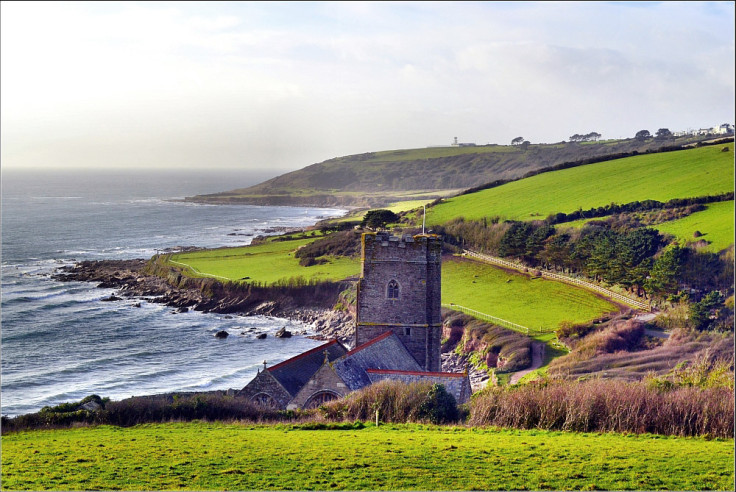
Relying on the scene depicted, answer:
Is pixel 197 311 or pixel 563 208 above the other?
pixel 563 208

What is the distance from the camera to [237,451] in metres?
16.8

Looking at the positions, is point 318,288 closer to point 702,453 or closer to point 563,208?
point 563,208

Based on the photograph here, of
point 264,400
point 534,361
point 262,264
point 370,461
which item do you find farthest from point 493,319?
point 262,264

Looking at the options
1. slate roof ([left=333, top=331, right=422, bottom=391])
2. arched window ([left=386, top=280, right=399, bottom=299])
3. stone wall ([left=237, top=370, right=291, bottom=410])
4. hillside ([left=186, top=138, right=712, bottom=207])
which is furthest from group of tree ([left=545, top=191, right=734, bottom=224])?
hillside ([left=186, top=138, right=712, bottom=207])

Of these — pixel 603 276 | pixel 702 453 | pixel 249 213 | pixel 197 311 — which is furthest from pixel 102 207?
pixel 702 453

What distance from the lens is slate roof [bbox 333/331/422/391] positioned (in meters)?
23.9

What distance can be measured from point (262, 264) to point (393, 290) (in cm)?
5474

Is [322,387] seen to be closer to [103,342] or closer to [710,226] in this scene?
[103,342]

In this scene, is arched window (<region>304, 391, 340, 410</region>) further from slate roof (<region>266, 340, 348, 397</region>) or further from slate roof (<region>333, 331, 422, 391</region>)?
slate roof (<region>266, 340, 348, 397</region>)

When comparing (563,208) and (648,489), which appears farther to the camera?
(563,208)

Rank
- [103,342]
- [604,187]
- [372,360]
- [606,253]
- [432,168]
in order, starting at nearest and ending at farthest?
[372,360]
[103,342]
[606,253]
[604,187]
[432,168]

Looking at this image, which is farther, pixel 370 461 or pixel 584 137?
pixel 584 137

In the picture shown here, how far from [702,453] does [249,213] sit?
172 meters

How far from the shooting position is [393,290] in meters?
29.4
